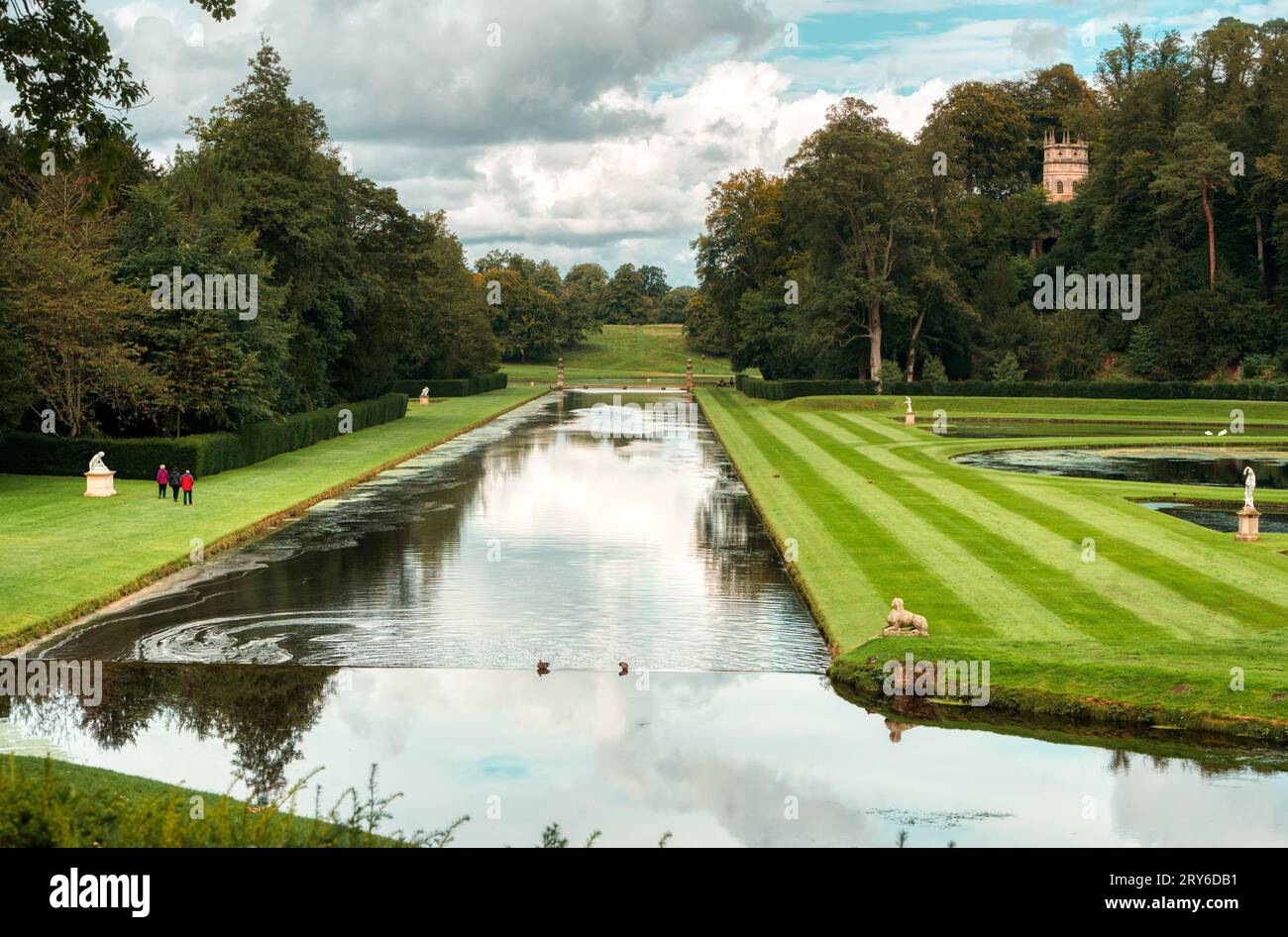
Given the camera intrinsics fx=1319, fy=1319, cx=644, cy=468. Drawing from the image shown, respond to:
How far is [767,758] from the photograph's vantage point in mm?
15297

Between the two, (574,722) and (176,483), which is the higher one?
(176,483)

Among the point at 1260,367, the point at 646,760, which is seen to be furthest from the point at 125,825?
the point at 1260,367

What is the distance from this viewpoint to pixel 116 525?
100 ft

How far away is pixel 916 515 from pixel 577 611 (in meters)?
12.2

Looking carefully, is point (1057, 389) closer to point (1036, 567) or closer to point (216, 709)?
point (1036, 567)

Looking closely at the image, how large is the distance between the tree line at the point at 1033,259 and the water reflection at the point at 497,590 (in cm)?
4699

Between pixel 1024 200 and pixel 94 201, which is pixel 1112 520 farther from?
pixel 1024 200

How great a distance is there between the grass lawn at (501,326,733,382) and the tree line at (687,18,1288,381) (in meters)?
47.1

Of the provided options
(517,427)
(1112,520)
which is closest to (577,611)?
(1112,520)

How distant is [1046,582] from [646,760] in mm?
11178

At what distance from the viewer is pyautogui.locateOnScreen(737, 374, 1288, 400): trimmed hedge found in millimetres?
75281

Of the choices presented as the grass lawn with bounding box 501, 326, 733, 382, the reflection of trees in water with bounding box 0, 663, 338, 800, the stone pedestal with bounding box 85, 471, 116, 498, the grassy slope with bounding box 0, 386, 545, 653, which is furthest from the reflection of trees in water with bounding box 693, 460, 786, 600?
the grass lawn with bounding box 501, 326, 733, 382

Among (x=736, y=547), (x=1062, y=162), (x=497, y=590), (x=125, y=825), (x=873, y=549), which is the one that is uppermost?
(x=1062, y=162)

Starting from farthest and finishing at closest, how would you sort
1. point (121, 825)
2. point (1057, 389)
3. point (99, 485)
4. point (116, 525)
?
1. point (1057, 389)
2. point (99, 485)
3. point (116, 525)
4. point (121, 825)
